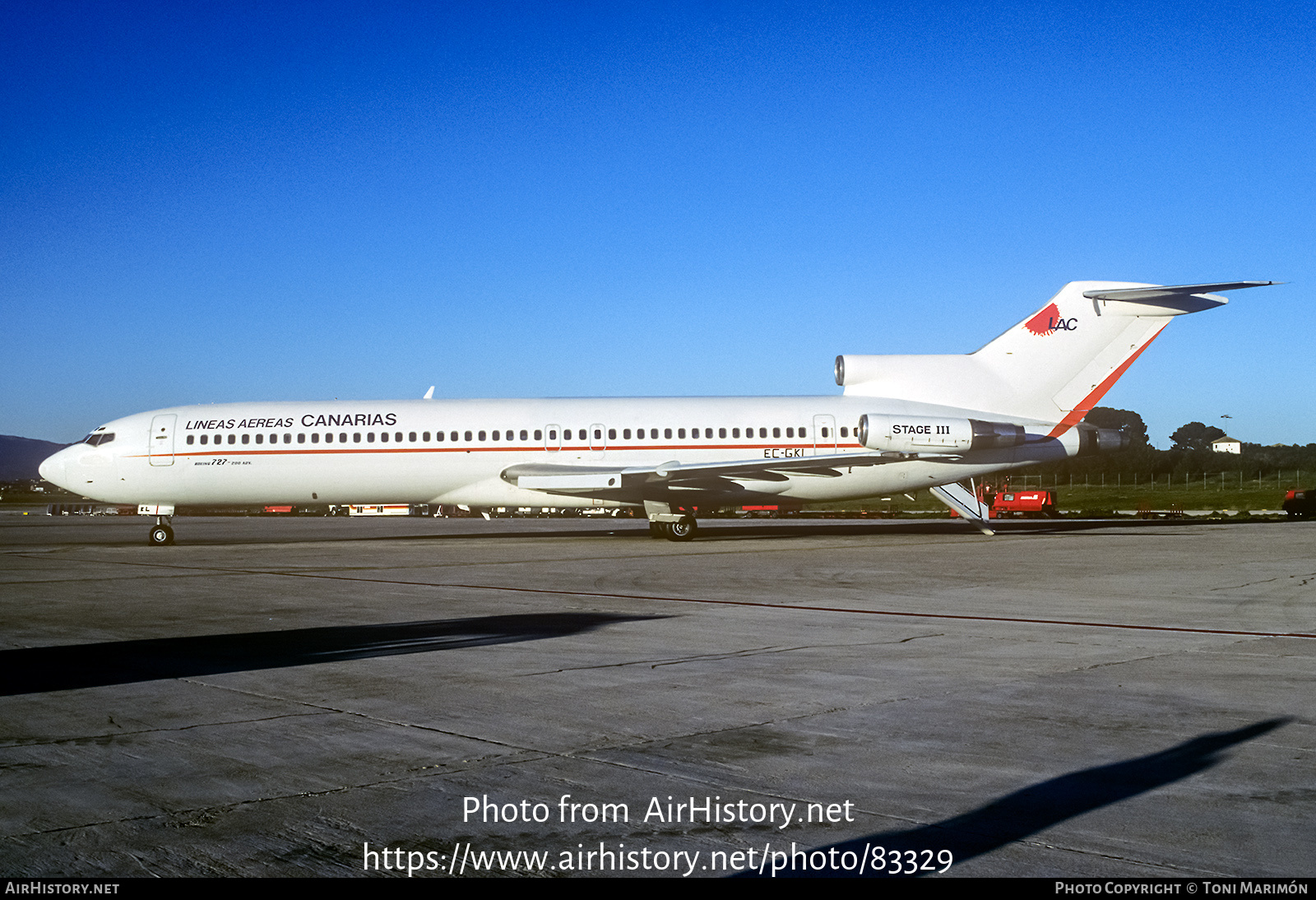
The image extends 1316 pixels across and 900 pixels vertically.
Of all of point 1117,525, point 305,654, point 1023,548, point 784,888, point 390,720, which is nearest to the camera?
point 784,888

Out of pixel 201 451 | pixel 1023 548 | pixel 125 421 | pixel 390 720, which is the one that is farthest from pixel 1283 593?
pixel 125 421

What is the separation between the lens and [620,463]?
87.5ft

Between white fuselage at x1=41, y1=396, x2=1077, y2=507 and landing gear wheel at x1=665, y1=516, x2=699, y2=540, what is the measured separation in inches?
28.3

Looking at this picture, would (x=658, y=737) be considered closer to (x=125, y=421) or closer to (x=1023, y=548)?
(x=1023, y=548)

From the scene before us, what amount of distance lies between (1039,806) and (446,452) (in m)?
22.8

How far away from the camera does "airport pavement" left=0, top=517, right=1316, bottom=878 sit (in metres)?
4.21

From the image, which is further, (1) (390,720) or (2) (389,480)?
(2) (389,480)

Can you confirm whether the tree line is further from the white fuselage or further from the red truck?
the white fuselage

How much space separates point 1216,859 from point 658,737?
297 cm

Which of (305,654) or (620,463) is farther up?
(620,463)

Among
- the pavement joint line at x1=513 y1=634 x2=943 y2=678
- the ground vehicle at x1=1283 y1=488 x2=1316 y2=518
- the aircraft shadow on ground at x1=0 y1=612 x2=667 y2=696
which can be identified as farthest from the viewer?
the ground vehicle at x1=1283 y1=488 x2=1316 y2=518

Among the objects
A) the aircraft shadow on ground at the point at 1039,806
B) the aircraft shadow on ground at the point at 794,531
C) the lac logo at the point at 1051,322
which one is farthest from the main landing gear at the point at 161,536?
the aircraft shadow on ground at the point at 1039,806

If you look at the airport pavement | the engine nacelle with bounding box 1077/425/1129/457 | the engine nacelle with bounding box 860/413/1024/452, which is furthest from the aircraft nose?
the engine nacelle with bounding box 1077/425/1129/457

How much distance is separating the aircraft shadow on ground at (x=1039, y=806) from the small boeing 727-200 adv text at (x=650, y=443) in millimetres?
20376
